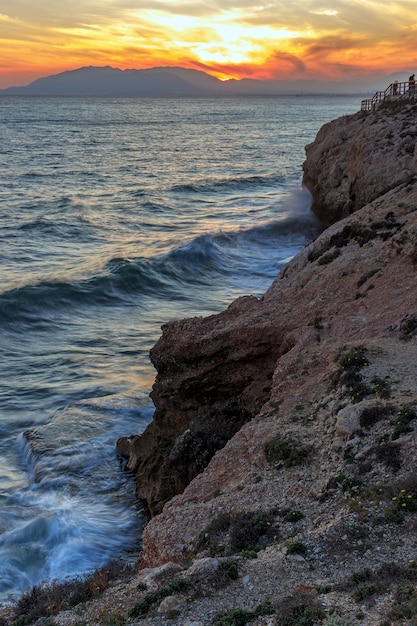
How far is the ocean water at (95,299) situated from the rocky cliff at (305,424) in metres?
1.72

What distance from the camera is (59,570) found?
12992mm

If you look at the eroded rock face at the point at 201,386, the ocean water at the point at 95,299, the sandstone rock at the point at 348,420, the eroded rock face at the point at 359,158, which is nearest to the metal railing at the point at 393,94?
the eroded rock face at the point at 359,158

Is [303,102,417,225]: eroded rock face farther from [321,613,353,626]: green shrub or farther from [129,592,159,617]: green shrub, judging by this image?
[321,613,353,626]: green shrub

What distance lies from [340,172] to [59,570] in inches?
1132

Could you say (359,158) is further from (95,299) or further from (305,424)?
(305,424)

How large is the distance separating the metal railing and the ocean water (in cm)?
821

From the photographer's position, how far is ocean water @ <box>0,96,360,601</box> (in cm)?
1453

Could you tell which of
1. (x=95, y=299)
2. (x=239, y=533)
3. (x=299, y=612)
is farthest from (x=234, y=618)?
(x=95, y=299)

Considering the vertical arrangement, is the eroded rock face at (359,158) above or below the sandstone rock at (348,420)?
above

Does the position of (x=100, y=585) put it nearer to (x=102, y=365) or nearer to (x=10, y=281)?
(x=102, y=365)

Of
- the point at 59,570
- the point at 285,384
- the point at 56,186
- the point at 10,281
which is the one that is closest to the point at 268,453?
the point at 285,384

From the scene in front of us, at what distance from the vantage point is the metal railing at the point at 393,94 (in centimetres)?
3809

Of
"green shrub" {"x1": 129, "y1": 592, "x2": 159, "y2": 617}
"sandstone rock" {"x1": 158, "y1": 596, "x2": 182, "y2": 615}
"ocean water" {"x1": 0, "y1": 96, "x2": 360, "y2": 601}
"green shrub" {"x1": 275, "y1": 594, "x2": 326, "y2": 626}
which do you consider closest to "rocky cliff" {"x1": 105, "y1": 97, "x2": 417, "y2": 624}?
"green shrub" {"x1": 275, "y1": 594, "x2": 326, "y2": 626}

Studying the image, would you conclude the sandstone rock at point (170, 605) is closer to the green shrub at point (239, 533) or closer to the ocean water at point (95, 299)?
the green shrub at point (239, 533)
